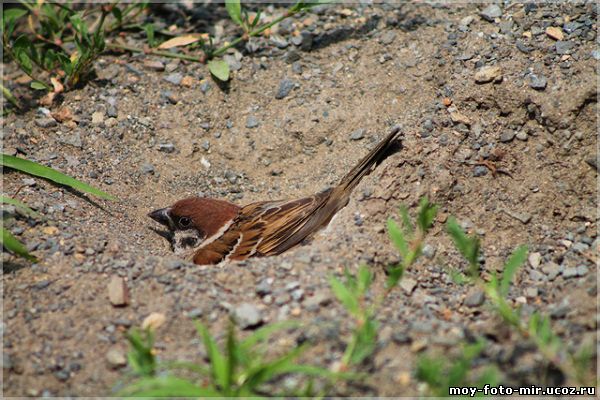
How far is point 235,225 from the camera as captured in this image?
4559 millimetres

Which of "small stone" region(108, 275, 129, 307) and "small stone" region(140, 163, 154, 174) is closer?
"small stone" region(108, 275, 129, 307)

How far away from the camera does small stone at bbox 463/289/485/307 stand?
10.7 feet

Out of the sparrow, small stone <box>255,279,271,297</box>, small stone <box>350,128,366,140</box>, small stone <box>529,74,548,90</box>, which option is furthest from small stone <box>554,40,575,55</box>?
small stone <box>255,279,271,297</box>

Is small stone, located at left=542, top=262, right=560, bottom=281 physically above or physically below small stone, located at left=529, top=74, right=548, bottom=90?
below

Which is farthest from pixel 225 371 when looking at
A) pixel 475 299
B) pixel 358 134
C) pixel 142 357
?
pixel 358 134

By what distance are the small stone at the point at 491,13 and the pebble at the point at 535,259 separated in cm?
174

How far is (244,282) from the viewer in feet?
10.6

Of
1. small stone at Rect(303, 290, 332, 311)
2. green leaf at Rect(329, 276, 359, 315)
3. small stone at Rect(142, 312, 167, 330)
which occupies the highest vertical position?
green leaf at Rect(329, 276, 359, 315)

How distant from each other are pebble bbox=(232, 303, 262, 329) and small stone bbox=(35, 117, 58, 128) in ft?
7.72

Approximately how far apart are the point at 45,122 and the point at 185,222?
3.84ft

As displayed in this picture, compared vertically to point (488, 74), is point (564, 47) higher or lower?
higher

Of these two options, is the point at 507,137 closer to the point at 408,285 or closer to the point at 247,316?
the point at 408,285

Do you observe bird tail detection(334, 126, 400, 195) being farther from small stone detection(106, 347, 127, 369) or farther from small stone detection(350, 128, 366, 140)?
small stone detection(106, 347, 127, 369)

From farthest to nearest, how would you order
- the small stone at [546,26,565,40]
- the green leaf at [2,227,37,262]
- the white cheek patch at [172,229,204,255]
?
1. the white cheek patch at [172,229,204,255]
2. the small stone at [546,26,565,40]
3. the green leaf at [2,227,37,262]
